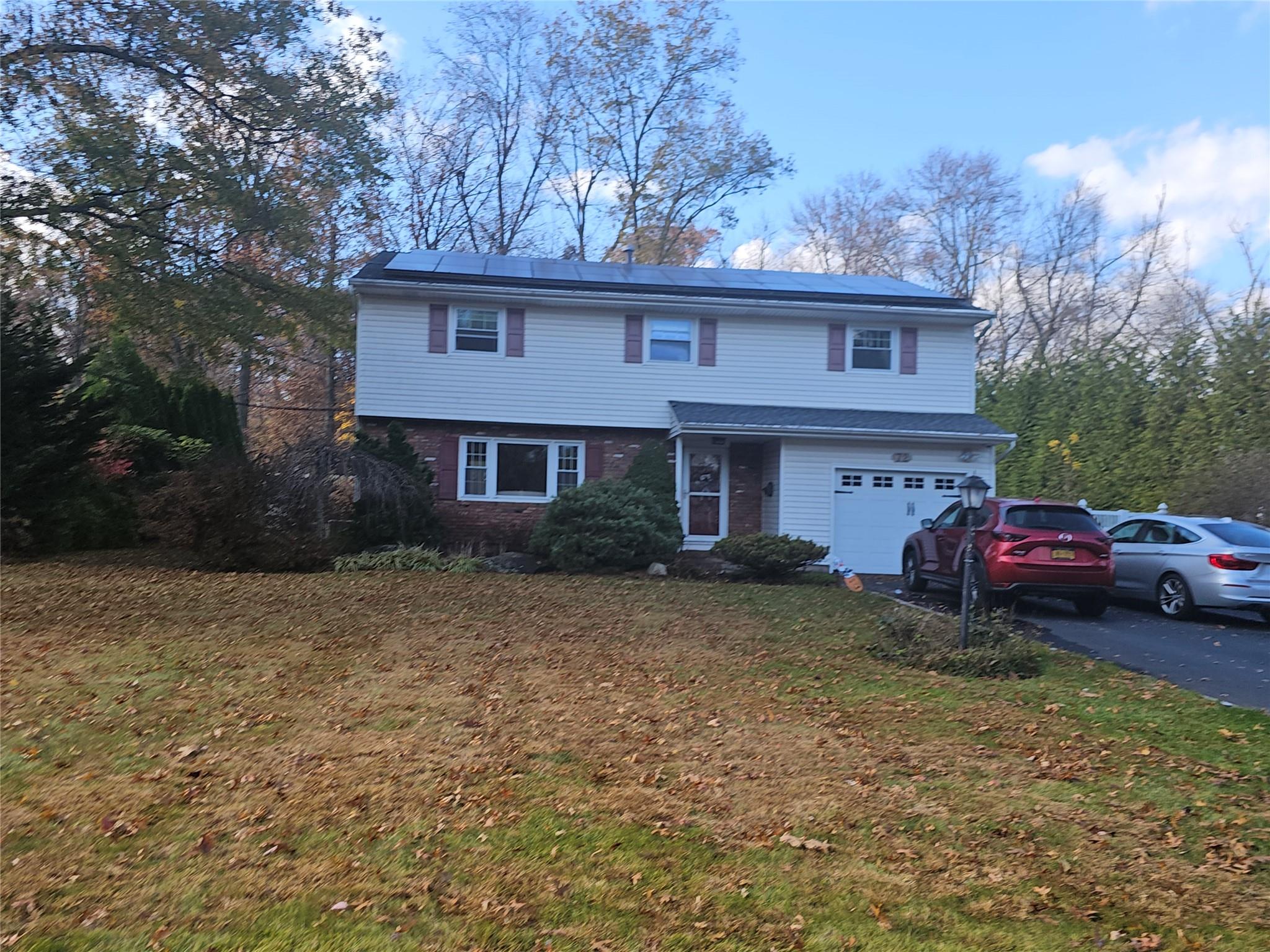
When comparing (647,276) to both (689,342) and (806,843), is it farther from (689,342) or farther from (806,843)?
(806,843)

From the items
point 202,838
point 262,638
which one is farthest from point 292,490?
point 202,838

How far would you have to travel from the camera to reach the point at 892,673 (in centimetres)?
843

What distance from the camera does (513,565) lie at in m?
16.5

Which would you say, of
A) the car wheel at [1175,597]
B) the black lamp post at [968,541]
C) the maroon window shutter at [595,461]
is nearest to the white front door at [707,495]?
the maroon window shutter at [595,461]

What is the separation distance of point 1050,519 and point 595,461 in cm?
963

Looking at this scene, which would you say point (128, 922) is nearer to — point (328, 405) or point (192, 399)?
point (192, 399)

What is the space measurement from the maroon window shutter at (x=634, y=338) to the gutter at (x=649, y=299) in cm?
33

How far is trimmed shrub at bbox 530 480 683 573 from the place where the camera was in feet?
52.1

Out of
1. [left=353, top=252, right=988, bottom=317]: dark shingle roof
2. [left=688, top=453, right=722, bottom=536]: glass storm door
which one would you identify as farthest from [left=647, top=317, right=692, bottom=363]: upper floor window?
[left=688, top=453, right=722, bottom=536]: glass storm door

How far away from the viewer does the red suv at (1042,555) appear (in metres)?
12.1

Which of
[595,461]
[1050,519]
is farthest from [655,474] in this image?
[1050,519]

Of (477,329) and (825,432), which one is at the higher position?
(477,329)

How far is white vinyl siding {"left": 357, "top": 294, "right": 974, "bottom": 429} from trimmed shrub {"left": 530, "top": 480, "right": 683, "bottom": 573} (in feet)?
10.9

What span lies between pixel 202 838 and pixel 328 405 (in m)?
35.0
